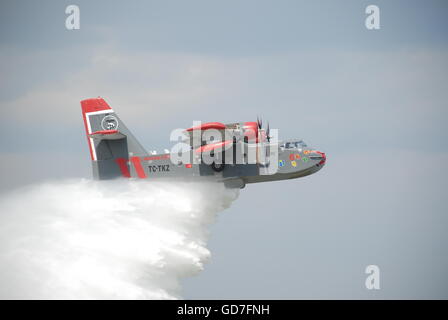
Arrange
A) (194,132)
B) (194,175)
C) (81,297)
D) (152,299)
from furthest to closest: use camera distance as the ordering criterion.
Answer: (194,175)
(194,132)
(152,299)
(81,297)

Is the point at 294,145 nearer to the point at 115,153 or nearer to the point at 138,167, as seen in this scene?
the point at 138,167

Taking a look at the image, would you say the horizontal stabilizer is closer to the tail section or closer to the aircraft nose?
the tail section

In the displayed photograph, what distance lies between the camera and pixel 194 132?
33.9 metres

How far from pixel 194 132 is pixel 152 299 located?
26.7 ft

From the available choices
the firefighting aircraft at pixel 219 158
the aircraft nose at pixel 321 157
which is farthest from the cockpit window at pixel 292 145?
the aircraft nose at pixel 321 157

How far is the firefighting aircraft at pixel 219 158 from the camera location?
3509cm

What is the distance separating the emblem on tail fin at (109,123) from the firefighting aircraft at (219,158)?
715 mm

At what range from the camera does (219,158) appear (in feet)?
116

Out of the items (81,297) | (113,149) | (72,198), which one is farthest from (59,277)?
(113,149)

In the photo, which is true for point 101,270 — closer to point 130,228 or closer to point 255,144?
point 130,228

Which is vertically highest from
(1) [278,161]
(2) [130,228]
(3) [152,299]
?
(1) [278,161]

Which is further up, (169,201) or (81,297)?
(169,201)

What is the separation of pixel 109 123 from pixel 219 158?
6845 millimetres

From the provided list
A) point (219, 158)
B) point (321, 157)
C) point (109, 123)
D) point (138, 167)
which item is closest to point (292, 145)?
point (321, 157)
